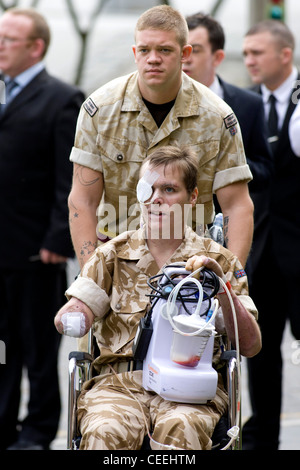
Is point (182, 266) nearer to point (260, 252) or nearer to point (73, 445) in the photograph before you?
point (73, 445)

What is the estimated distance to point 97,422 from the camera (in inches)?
138

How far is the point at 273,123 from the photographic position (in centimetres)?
593

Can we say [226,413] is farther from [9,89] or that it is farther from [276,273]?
[9,89]

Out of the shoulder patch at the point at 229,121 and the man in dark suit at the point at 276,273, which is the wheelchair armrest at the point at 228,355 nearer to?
the shoulder patch at the point at 229,121

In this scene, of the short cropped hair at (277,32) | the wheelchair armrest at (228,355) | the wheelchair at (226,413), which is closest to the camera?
the wheelchair at (226,413)

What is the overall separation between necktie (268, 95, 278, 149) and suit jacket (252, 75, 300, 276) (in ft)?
0.17

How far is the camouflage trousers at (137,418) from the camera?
3.47 m

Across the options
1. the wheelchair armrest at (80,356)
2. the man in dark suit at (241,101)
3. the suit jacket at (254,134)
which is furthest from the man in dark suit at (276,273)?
the wheelchair armrest at (80,356)

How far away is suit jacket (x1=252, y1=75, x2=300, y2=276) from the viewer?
576cm

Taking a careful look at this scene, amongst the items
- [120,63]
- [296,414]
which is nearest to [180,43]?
[296,414]

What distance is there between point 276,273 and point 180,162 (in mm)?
2247

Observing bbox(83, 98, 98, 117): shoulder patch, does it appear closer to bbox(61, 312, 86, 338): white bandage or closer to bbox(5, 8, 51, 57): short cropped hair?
bbox(61, 312, 86, 338): white bandage

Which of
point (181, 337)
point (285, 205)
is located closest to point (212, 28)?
point (285, 205)

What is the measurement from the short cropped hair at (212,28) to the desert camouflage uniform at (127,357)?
6.93ft
